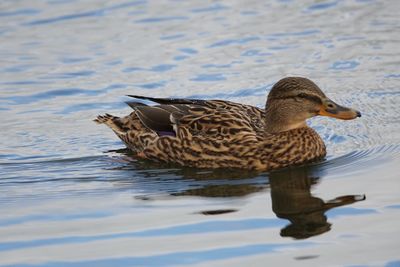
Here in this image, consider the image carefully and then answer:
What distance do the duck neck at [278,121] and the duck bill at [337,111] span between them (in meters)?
0.39

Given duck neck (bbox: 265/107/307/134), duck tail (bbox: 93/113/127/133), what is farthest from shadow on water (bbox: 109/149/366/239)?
duck tail (bbox: 93/113/127/133)

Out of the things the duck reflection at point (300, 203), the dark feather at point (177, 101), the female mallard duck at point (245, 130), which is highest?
the dark feather at point (177, 101)

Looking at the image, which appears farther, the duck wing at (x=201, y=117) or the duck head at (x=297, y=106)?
the duck wing at (x=201, y=117)

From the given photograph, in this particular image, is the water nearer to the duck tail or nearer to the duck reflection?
the duck reflection

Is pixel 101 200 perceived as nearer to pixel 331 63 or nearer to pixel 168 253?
pixel 168 253

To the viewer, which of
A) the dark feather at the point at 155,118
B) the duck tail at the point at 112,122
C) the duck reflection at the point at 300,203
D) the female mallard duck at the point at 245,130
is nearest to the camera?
the duck reflection at the point at 300,203

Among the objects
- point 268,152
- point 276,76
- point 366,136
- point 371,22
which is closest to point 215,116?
point 268,152

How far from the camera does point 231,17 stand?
718 inches

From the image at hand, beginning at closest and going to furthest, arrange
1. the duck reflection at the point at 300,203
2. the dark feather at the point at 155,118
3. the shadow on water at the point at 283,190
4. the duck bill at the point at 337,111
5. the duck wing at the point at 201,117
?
the duck reflection at the point at 300,203 < the shadow on water at the point at 283,190 < the duck bill at the point at 337,111 < the duck wing at the point at 201,117 < the dark feather at the point at 155,118

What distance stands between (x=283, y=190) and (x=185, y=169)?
60.0 inches

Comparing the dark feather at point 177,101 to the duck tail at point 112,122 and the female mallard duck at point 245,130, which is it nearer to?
the female mallard duck at point 245,130

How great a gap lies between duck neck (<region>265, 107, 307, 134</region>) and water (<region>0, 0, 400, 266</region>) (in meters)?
0.63

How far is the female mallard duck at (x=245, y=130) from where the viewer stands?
11.9 m

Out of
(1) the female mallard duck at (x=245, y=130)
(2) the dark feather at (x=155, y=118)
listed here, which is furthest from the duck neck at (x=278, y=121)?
(2) the dark feather at (x=155, y=118)
